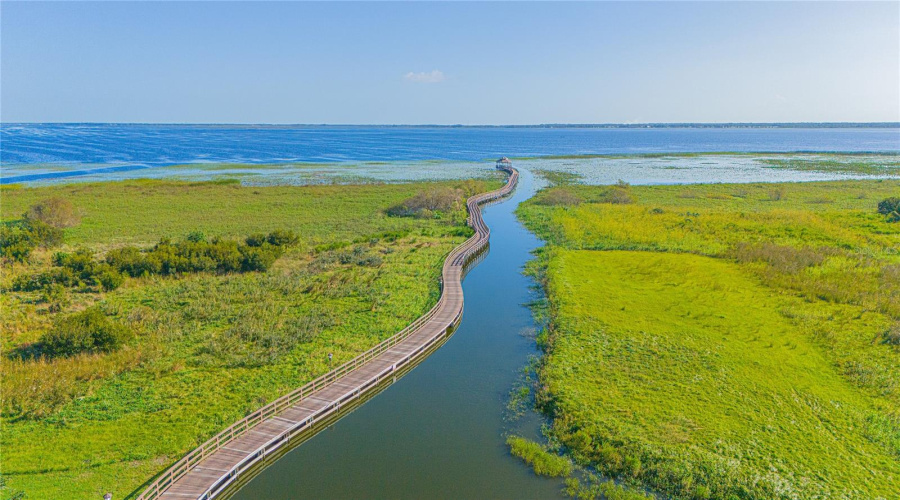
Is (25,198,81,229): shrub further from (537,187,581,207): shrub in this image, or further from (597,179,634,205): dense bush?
(597,179,634,205): dense bush

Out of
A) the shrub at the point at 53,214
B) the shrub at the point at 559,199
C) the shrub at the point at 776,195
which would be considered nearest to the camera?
the shrub at the point at 53,214

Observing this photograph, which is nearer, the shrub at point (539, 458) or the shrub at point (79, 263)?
the shrub at point (539, 458)

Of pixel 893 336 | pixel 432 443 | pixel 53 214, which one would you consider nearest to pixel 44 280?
pixel 53 214

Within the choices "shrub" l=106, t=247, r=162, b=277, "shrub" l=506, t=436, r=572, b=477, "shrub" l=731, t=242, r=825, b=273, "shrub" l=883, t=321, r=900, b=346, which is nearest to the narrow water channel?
"shrub" l=506, t=436, r=572, b=477

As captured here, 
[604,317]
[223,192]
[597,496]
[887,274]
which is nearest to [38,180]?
[223,192]

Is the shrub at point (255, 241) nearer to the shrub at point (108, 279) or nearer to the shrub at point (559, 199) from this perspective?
the shrub at point (108, 279)

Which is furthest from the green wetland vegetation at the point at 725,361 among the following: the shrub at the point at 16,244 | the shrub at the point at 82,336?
the shrub at the point at 16,244

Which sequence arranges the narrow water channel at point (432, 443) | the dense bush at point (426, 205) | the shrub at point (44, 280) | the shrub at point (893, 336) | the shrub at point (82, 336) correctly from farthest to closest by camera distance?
the dense bush at point (426, 205) → the shrub at point (44, 280) → the shrub at point (893, 336) → the shrub at point (82, 336) → the narrow water channel at point (432, 443)

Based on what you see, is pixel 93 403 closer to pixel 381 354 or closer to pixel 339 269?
pixel 381 354
